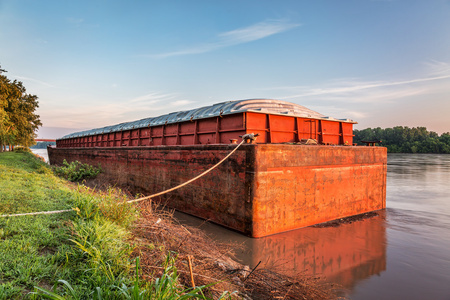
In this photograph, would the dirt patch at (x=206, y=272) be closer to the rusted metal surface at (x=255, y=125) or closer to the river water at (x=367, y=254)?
the river water at (x=367, y=254)

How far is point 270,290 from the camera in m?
4.09

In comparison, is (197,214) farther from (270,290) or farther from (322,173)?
(270,290)

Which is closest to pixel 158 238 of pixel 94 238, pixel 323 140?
pixel 94 238

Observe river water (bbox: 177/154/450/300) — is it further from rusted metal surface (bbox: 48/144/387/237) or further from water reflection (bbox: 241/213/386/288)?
rusted metal surface (bbox: 48/144/387/237)

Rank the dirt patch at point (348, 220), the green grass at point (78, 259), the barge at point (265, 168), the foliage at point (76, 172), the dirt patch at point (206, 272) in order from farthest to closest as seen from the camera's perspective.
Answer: the foliage at point (76, 172) → the dirt patch at point (348, 220) → the barge at point (265, 168) → the dirt patch at point (206, 272) → the green grass at point (78, 259)

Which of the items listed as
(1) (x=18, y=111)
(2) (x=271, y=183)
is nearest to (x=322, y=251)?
(2) (x=271, y=183)

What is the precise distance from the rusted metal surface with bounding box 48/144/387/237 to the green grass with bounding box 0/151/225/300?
344 centimetres

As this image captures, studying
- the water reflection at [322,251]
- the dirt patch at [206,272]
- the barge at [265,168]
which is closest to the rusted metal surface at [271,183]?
the barge at [265,168]

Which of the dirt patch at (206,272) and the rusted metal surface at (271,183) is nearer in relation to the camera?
the dirt patch at (206,272)

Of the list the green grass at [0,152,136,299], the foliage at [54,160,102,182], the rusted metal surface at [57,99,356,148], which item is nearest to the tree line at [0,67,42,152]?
the foliage at [54,160,102,182]

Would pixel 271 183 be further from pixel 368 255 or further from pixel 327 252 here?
pixel 368 255

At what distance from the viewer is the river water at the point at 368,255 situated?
562cm

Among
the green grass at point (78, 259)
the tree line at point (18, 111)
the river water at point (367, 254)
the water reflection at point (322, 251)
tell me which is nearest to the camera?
the green grass at point (78, 259)

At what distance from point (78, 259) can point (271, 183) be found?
5.30 meters
